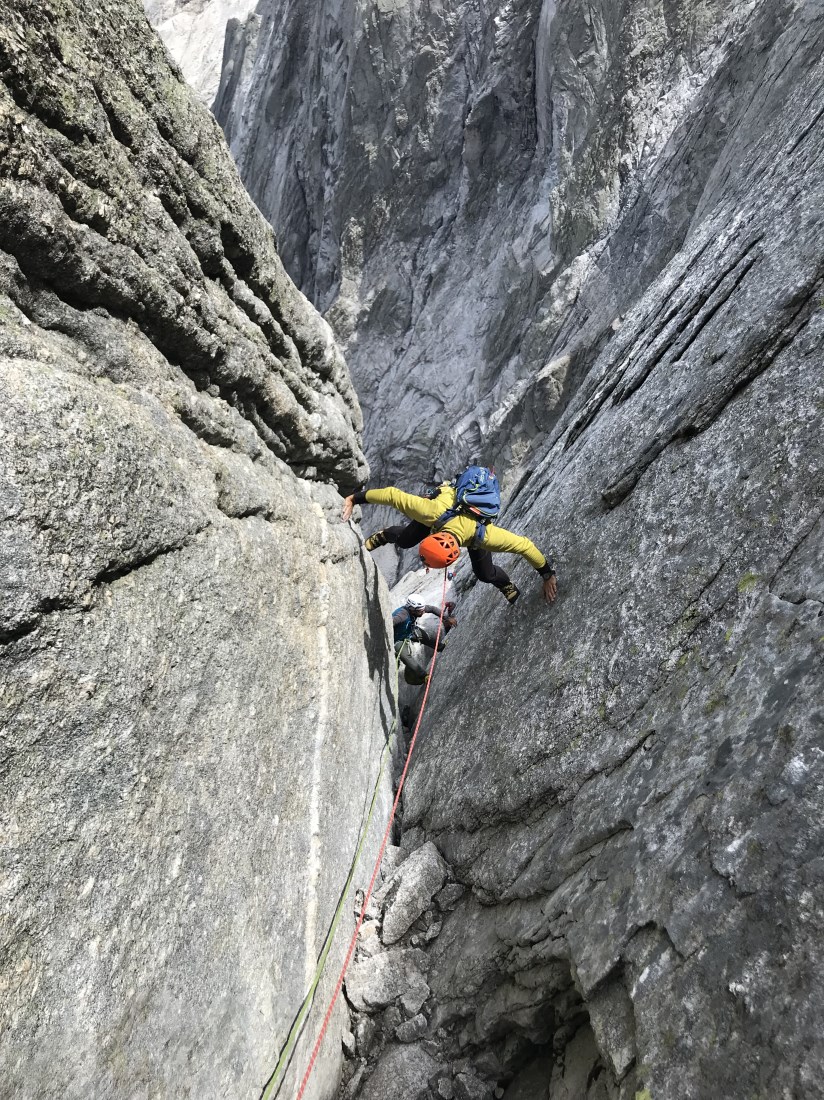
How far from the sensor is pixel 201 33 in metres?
68.1

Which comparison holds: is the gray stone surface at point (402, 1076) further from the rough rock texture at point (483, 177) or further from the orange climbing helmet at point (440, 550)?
the rough rock texture at point (483, 177)

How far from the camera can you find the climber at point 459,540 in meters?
7.50

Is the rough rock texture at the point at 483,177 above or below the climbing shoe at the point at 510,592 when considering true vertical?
above

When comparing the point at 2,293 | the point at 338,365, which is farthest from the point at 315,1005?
the point at 338,365

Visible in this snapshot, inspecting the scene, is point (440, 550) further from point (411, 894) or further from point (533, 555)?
point (411, 894)

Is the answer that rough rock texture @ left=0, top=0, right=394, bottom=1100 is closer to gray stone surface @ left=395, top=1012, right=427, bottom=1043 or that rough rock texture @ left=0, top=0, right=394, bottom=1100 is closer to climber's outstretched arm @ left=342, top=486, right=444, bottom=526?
gray stone surface @ left=395, top=1012, right=427, bottom=1043

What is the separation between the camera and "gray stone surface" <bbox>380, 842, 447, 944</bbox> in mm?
6625

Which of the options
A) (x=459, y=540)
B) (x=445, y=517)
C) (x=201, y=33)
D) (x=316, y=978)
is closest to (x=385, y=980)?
(x=316, y=978)

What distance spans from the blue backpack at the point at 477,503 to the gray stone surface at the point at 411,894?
383cm

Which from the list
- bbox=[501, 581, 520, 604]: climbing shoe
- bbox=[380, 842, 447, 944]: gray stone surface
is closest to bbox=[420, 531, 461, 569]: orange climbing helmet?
bbox=[501, 581, 520, 604]: climbing shoe

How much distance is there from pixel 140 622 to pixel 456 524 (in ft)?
15.3

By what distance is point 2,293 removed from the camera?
12.1 ft

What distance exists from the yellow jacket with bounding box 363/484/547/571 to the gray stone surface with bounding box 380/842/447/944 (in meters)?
3.56

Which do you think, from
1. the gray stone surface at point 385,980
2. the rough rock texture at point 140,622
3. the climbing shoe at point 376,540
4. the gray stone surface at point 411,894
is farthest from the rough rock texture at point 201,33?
the gray stone surface at point 385,980
